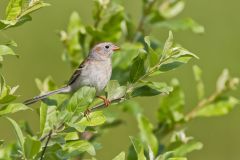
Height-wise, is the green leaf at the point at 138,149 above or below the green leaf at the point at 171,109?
above

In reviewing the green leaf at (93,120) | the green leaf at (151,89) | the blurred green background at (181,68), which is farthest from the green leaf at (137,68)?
the blurred green background at (181,68)

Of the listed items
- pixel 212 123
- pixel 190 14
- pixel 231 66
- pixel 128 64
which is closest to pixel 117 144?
pixel 212 123

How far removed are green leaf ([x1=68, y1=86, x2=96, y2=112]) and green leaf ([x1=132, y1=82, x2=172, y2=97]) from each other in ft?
1.06

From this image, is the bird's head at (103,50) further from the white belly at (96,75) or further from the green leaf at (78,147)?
the green leaf at (78,147)

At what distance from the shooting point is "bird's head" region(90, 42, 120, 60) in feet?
16.3

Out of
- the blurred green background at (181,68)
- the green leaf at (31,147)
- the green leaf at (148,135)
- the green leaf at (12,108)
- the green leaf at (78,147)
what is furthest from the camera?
the blurred green background at (181,68)

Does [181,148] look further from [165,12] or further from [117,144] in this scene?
[117,144]

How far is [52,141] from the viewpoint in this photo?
3.17 m

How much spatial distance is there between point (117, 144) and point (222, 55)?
4140 millimetres

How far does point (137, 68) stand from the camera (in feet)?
11.2

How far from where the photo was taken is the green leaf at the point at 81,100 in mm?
3199

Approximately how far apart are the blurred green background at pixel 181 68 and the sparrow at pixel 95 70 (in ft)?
13.7

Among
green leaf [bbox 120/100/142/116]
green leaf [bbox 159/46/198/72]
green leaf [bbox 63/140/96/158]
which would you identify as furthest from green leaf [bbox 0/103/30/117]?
green leaf [bbox 120/100/142/116]

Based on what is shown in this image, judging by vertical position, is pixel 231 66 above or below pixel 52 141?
below
